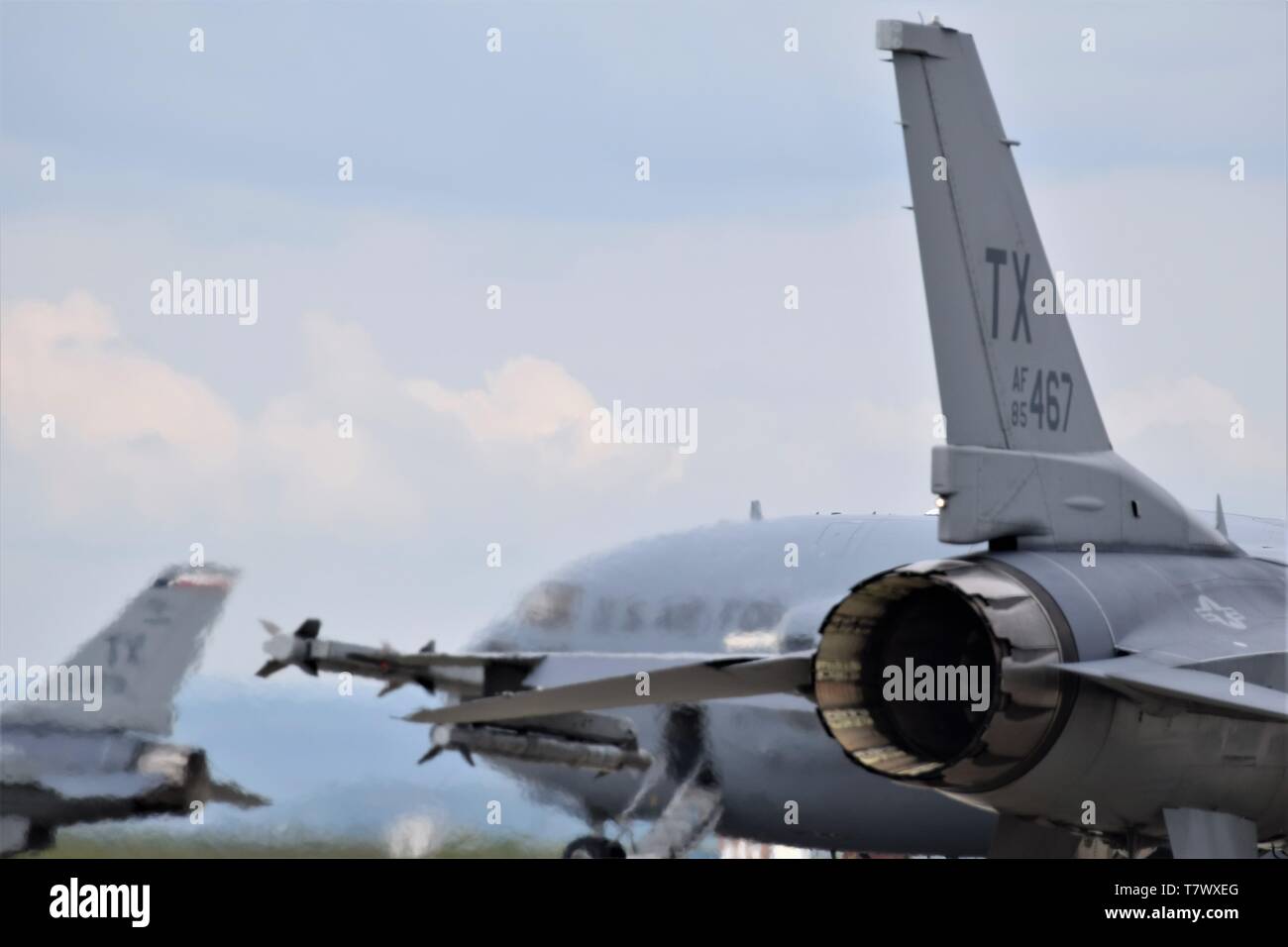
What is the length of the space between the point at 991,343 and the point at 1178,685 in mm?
2411

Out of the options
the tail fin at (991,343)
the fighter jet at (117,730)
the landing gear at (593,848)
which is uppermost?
the tail fin at (991,343)

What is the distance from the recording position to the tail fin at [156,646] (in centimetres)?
1634

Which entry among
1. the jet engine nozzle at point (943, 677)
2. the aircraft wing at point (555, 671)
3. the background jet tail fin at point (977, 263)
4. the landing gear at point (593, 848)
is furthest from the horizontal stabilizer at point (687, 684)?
the landing gear at point (593, 848)

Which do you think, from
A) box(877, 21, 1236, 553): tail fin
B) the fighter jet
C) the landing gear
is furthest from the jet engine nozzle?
the landing gear

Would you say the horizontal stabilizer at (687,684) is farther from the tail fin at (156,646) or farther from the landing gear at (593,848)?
the landing gear at (593,848)

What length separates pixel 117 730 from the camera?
57.9 feet

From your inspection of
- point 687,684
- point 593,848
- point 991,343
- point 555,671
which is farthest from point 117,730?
point 991,343

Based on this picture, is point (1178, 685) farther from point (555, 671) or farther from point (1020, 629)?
point (555, 671)

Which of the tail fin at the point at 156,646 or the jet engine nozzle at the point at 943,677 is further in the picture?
the tail fin at the point at 156,646

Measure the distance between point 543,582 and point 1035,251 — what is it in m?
9.59

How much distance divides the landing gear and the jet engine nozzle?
22.4 feet

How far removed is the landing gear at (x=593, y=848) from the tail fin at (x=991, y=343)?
23.2ft
